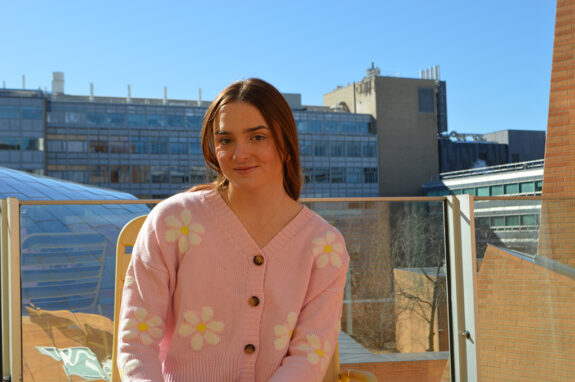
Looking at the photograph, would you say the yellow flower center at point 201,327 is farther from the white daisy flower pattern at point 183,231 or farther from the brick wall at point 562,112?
the brick wall at point 562,112

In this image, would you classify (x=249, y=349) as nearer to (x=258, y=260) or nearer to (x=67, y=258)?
(x=258, y=260)

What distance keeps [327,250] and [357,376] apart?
36 cm

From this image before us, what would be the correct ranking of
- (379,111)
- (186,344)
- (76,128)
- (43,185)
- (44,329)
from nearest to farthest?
(186,344), (44,329), (43,185), (76,128), (379,111)

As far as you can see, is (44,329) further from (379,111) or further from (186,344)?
(379,111)

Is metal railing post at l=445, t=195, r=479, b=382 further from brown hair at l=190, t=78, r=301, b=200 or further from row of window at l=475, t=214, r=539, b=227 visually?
brown hair at l=190, t=78, r=301, b=200

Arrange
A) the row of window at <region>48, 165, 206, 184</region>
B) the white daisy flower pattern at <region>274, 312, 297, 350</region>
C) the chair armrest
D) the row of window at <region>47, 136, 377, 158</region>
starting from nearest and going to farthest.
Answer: the white daisy flower pattern at <region>274, 312, 297, 350</region> < the chair armrest < the row of window at <region>47, 136, 377, 158</region> < the row of window at <region>48, 165, 206, 184</region>

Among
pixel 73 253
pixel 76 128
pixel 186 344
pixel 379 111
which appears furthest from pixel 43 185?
pixel 379 111

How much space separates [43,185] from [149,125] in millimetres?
36355

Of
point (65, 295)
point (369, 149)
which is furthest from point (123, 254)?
point (369, 149)

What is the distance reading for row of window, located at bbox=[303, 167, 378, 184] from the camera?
185 feet

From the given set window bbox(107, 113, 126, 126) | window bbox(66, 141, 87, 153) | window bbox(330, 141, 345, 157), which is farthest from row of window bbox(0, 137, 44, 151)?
window bbox(330, 141, 345, 157)

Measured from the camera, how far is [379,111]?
204 feet

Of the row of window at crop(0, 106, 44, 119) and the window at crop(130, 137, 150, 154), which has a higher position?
the row of window at crop(0, 106, 44, 119)

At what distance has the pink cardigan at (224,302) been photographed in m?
1.36
